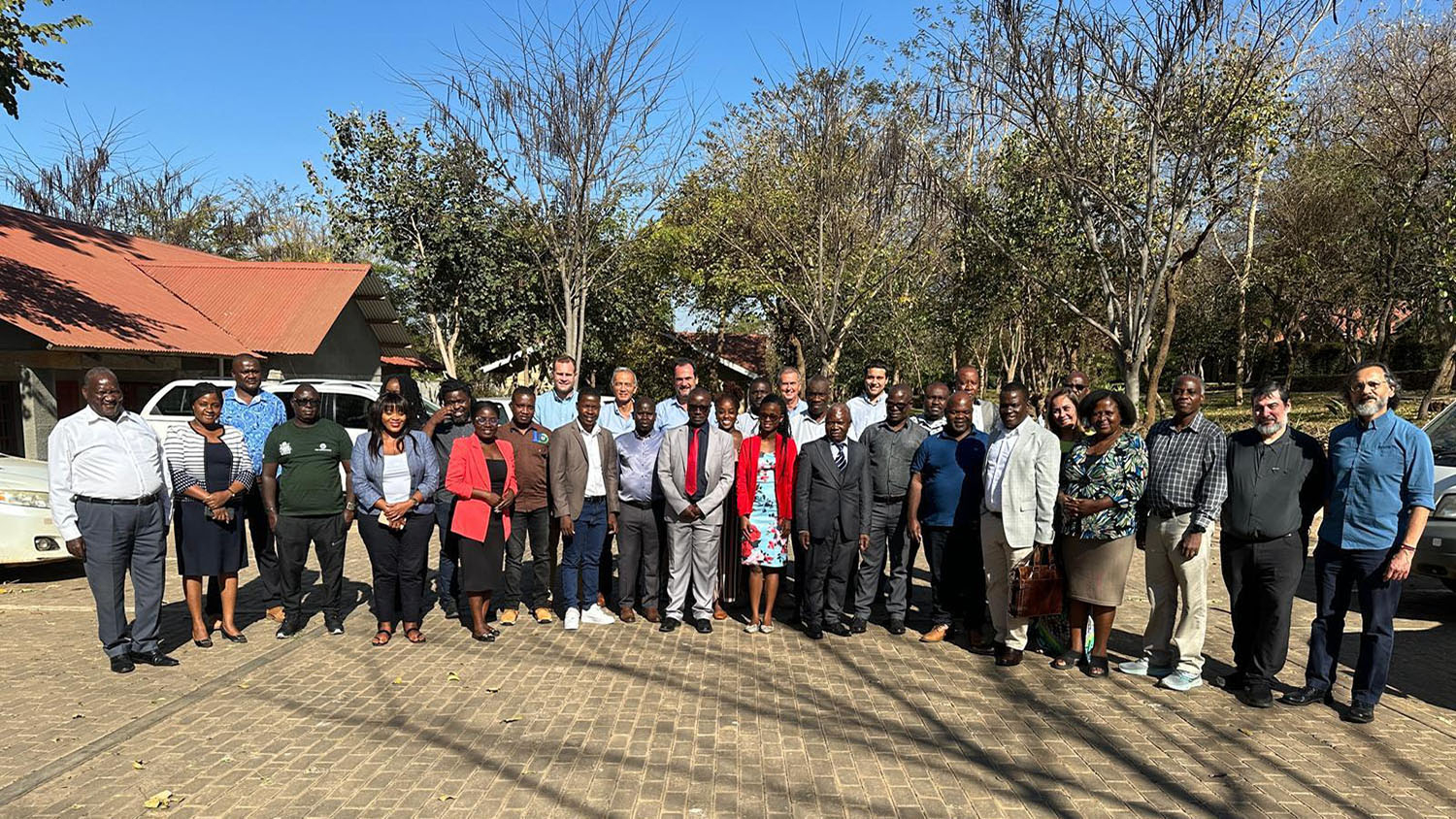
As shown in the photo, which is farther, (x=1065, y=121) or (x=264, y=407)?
(x=1065, y=121)

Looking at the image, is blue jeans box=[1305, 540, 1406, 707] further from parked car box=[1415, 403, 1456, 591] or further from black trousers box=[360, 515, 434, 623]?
black trousers box=[360, 515, 434, 623]

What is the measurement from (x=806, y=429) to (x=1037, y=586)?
242 centimetres

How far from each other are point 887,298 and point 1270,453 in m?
22.3

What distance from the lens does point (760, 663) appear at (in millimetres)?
6168

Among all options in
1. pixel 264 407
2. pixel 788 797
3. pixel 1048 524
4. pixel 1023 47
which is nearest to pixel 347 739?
pixel 788 797

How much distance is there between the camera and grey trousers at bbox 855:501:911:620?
6898 millimetres

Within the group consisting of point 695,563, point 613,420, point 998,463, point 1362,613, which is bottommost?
point 695,563

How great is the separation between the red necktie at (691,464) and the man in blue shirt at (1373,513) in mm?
4088

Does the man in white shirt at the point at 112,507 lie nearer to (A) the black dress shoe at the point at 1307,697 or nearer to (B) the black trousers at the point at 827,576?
(B) the black trousers at the point at 827,576

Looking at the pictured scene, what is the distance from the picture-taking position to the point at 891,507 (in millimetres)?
6906

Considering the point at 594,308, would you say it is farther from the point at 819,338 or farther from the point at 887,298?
the point at 819,338

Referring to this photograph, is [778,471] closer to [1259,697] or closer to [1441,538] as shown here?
[1259,697]

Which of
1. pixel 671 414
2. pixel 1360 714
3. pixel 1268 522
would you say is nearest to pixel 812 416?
pixel 671 414

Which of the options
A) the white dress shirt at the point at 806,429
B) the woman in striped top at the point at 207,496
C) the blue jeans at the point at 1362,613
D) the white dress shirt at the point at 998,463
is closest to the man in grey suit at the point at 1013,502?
the white dress shirt at the point at 998,463
